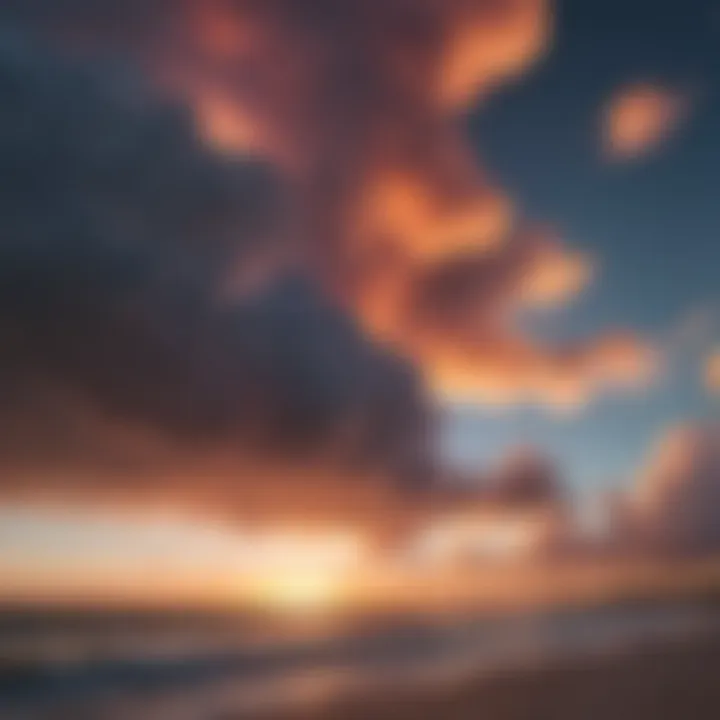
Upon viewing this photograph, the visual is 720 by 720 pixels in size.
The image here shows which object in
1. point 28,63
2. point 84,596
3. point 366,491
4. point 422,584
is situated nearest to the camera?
point 28,63

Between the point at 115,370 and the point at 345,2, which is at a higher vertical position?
the point at 345,2

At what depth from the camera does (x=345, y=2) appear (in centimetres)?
310

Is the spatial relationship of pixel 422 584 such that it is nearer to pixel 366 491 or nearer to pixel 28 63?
pixel 366 491

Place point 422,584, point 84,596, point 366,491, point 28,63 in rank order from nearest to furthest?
1. point 28,63
2. point 84,596
3. point 366,491
4. point 422,584

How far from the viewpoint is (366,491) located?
10.8ft

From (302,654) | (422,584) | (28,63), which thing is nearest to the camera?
(28,63)

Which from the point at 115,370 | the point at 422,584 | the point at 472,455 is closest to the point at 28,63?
the point at 115,370

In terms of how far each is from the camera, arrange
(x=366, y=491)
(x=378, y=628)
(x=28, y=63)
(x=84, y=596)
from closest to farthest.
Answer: (x=28, y=63)
(x=84, y=596)
(x=366, y=491)
(x=378, y=628)

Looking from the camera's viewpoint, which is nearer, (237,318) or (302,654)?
(237,318)

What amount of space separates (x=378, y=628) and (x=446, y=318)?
154 centimetres

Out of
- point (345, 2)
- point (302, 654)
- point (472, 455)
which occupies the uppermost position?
point (345, 2)

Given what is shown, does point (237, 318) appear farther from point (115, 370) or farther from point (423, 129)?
point (423, 129)

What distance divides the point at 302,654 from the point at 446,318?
5.15ft

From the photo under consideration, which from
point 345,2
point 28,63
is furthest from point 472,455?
point 28,63
